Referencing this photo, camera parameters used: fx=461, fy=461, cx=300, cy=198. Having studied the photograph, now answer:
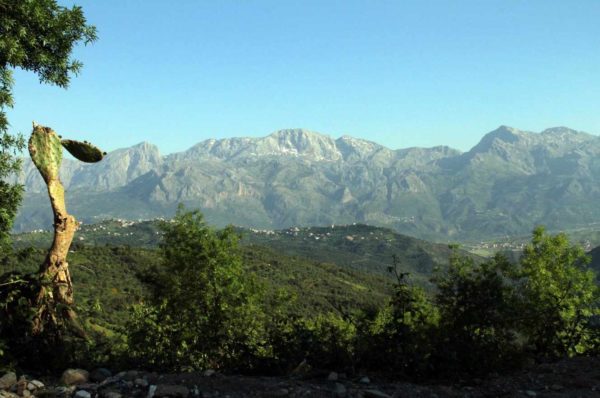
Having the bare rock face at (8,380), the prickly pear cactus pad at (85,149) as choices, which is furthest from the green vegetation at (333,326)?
the prickly pear cactus pad at (85,149)

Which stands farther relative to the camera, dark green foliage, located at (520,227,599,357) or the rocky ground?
dark green foliage, located at (520,227,599,357)

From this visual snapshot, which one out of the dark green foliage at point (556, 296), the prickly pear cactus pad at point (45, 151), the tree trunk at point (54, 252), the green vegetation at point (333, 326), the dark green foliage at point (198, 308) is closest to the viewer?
the tree trunk at point (54, 252)

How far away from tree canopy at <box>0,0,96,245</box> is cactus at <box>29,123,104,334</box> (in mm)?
735

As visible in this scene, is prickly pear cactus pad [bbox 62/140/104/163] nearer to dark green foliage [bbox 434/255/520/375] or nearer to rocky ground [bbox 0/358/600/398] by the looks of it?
rocky ground [bbox 0/358/600/398]

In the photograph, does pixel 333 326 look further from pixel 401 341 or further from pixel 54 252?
pixel 54 252

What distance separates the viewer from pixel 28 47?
13945mm

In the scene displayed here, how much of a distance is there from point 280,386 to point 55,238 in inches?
295

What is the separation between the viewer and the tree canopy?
42.5ft

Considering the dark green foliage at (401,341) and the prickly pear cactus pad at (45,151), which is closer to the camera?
the prickly pear cactus pad at (45,151)

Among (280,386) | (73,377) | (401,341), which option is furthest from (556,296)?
(73,377)

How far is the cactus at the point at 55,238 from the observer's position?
480 inches

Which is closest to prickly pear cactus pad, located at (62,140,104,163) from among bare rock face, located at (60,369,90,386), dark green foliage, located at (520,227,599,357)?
bare rock face, located at (60,369,90,386)

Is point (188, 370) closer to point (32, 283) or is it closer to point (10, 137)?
point (32, 283)

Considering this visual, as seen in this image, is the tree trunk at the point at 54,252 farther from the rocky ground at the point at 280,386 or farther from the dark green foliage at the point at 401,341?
the dark green foliage at the point at 401,341
